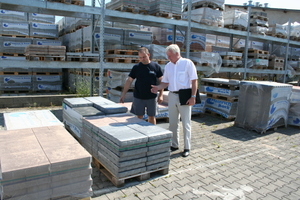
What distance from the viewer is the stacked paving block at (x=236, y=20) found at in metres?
12.3

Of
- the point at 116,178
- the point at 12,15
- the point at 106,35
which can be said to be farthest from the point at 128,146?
the point at 12,15

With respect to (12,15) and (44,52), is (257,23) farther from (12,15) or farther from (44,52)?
(12,15)

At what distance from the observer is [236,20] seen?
1226cm

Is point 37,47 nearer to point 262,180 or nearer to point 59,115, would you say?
point 59,115

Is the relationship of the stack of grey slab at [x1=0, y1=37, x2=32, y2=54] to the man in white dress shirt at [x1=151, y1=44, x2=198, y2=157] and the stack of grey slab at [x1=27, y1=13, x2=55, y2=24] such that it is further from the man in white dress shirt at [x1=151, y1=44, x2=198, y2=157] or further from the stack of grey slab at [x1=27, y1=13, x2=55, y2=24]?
the man in white dress shirt at [x1=151, y1=44, x2=198, y2=157]

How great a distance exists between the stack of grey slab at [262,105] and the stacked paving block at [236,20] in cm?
615

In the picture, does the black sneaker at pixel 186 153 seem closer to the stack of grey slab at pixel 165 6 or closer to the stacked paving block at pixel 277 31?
the stack of grey slab at pixel 165 6

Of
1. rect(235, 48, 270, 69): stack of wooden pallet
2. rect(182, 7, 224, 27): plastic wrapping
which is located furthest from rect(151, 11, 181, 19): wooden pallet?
rect(235, 48, 270, 69): stack of wooden pallet

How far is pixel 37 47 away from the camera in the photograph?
753 centimetres

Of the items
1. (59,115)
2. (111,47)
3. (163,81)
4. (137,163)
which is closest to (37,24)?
(111,47)

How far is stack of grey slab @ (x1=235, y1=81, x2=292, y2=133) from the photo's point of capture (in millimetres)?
6621

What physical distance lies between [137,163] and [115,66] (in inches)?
218

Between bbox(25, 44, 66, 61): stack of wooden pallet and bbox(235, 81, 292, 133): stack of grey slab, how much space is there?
18.3ft

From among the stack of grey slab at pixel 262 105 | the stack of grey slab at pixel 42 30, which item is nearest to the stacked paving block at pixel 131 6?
the stack of grey slab at pixel 42 30
